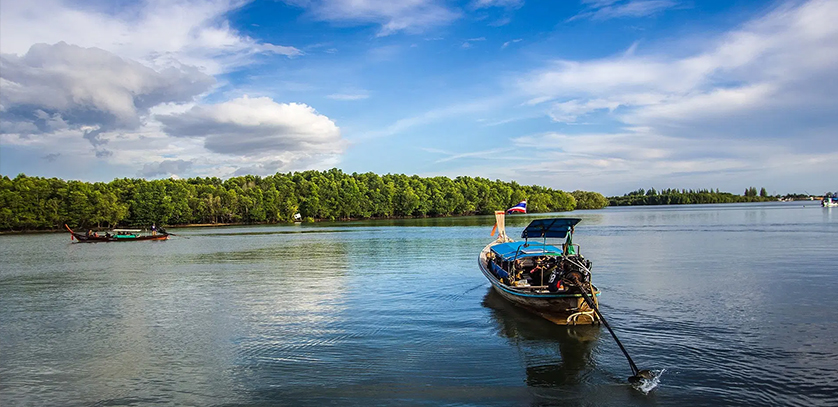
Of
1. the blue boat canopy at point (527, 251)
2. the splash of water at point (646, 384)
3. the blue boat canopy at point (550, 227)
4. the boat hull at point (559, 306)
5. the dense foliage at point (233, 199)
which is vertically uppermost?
the dense foliage at point (233, 199)

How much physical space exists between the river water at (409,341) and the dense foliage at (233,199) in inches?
3688

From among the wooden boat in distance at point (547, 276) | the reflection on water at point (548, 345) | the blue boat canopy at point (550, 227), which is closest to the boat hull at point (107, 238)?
Result: the wooden boat in distance at point (547, 276)

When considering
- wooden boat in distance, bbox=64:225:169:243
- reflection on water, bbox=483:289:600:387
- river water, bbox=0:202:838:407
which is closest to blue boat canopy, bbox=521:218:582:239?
river water, bbox=0:202:838:407

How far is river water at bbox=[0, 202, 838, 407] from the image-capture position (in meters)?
11.6

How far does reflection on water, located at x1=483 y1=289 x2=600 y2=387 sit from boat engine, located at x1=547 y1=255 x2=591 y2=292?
4.65 ft

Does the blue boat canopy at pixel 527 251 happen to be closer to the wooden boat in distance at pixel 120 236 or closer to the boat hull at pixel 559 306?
the boat hull at pixel 559 306

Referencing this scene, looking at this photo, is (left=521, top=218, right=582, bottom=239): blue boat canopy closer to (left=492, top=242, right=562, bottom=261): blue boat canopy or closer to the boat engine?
(left=492, top=242, right=562, bottom=261): blue boat canopy

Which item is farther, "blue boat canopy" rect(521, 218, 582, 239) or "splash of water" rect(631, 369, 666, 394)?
"blue boat canopy" rect(521, 218, 582, 239)

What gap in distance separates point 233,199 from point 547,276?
423ft

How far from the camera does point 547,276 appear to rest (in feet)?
61.9

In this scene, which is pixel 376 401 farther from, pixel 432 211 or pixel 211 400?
pixel 432 211

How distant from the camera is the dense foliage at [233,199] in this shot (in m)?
107

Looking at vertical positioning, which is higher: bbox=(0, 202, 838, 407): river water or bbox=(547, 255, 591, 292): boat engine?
bbox=(547, 255, 591, 292): boat engine

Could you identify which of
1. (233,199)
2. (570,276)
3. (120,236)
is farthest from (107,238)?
(570,276)
